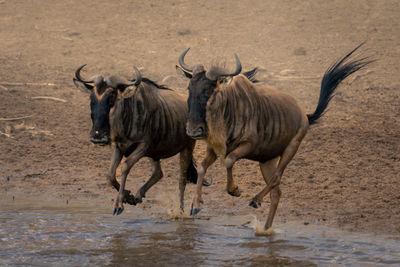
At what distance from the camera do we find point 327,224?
24.5 ft

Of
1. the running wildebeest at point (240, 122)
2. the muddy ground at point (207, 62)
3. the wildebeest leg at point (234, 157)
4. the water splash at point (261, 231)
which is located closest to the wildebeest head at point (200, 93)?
the running wildebeest at point (240, 122)

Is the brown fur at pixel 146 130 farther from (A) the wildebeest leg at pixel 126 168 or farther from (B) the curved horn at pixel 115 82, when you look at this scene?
(B) the curved horn at pixel 115 82

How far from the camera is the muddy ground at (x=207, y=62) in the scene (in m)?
8.92

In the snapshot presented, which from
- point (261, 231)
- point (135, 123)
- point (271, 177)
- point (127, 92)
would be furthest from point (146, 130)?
point (261, 231)

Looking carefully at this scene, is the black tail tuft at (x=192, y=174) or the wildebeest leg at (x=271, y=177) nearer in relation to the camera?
the wildebeest leg at (x=271, y=177)

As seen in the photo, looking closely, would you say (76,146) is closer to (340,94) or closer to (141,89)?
(141,89)

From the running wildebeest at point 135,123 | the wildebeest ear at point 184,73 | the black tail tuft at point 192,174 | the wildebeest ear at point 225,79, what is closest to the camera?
the wildebeest ear at point 225,79

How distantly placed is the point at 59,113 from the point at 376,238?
811cm

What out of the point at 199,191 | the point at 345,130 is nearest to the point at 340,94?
the point at 345,130

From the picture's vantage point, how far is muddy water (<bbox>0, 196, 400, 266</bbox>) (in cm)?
589

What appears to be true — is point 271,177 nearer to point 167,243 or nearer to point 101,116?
point 167,243

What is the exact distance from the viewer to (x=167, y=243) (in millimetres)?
6625

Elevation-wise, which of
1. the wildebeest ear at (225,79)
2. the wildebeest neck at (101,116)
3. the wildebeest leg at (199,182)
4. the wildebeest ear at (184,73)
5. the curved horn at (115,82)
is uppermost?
the wildebeest ear at (184,73)

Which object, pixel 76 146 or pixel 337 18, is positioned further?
pixel 337 18
